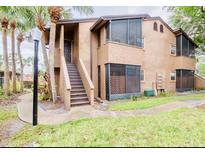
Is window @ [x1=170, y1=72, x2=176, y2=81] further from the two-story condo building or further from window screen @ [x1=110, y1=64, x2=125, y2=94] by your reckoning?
window screen @ [x1=110, y1=64, x2=125, y2=94]

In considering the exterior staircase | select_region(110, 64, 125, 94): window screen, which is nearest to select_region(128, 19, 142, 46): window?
select_region(110, 64, 125, 94): window screen

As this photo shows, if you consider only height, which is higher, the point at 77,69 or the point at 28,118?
the point at 77,69

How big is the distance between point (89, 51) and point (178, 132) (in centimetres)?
678

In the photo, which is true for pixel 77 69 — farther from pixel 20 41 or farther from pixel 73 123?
pixel 20 41

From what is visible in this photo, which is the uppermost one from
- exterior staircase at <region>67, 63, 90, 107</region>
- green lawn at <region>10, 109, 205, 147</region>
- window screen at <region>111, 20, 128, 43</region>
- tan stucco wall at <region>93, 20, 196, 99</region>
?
window screen at <region>111, 20, 128, 43</region>

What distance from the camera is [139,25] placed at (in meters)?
10.1

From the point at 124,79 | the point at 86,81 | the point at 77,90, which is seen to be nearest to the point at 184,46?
the point at 124,79

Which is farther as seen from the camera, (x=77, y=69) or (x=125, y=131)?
(x=77, y=69)

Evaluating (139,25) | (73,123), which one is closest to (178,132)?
(73,123)

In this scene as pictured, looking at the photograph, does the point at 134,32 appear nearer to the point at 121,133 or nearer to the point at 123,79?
the point at 123,79

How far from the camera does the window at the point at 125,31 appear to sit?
8984mm

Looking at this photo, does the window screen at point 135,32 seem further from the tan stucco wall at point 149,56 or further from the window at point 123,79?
the window at point 123,79

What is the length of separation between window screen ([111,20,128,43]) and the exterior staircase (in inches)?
113

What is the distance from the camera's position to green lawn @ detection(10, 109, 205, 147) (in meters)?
3.68
